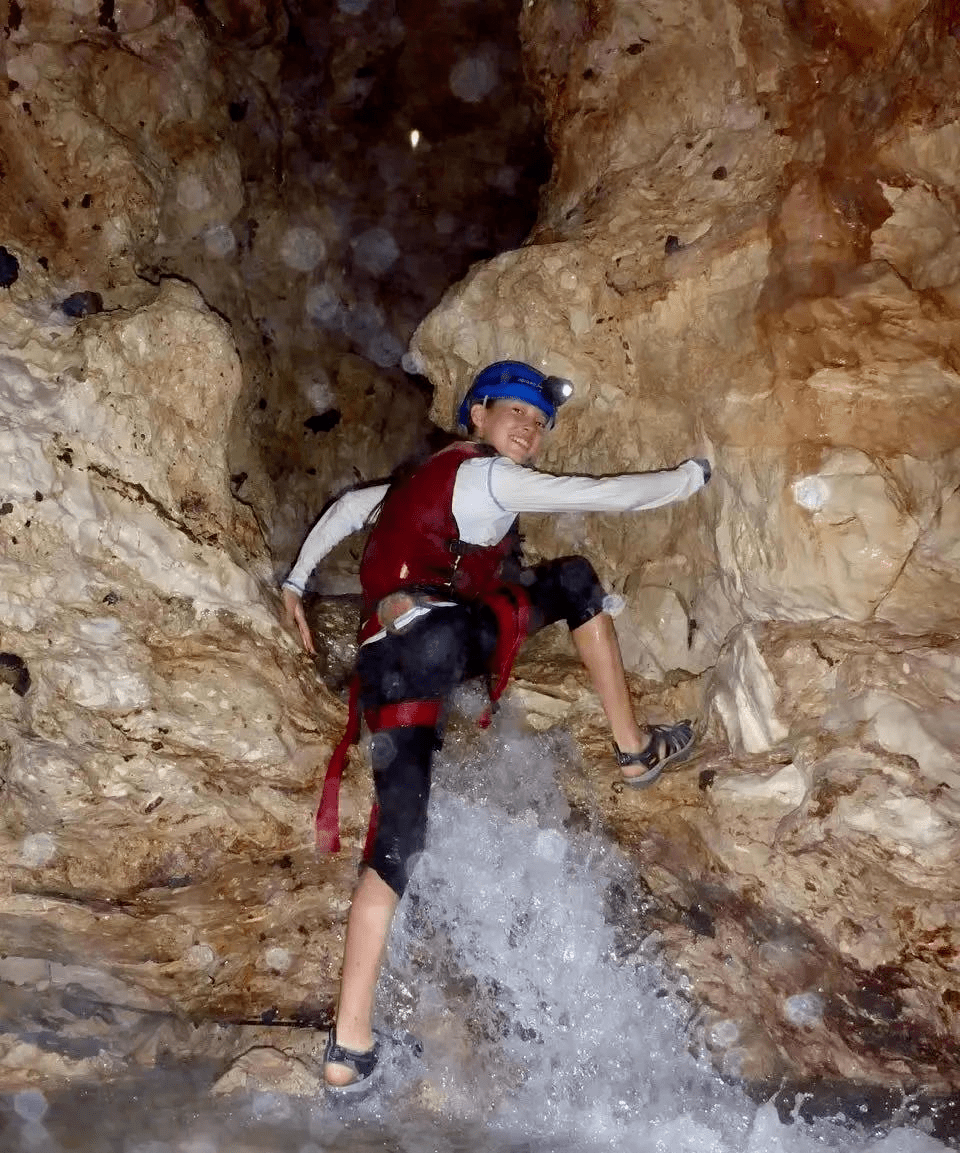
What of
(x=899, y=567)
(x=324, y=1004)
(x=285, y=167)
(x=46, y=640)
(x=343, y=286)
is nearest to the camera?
(x=899, y=567)

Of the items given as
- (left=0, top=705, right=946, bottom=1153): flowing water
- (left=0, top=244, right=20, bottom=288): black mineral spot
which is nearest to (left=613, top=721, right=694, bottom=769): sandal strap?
(left=0, top=705, right=946, bottom=1153): flowing water

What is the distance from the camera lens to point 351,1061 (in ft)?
10.7

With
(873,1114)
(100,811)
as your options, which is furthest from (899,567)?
(100,811)

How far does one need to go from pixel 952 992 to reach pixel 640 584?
84.1 inches

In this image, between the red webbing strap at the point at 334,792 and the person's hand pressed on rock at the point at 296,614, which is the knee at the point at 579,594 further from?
the person's hand pressed on rock at the point at 296,614

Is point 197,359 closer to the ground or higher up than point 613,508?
higher up

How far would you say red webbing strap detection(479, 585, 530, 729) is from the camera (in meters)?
3.76

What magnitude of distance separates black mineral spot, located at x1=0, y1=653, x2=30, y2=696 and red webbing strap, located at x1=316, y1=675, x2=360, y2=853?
4.02ft

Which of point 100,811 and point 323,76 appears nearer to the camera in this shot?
point 100,811

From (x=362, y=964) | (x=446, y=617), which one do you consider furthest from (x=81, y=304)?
(x=362, y=964)

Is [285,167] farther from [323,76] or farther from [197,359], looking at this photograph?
[197,359]

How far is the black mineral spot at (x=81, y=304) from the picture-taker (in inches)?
158

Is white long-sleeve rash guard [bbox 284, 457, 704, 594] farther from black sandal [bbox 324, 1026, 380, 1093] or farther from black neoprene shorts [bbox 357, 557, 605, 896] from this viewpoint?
black sandal [bbox 324, 1026, 380, 1093]

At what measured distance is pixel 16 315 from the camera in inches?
149
